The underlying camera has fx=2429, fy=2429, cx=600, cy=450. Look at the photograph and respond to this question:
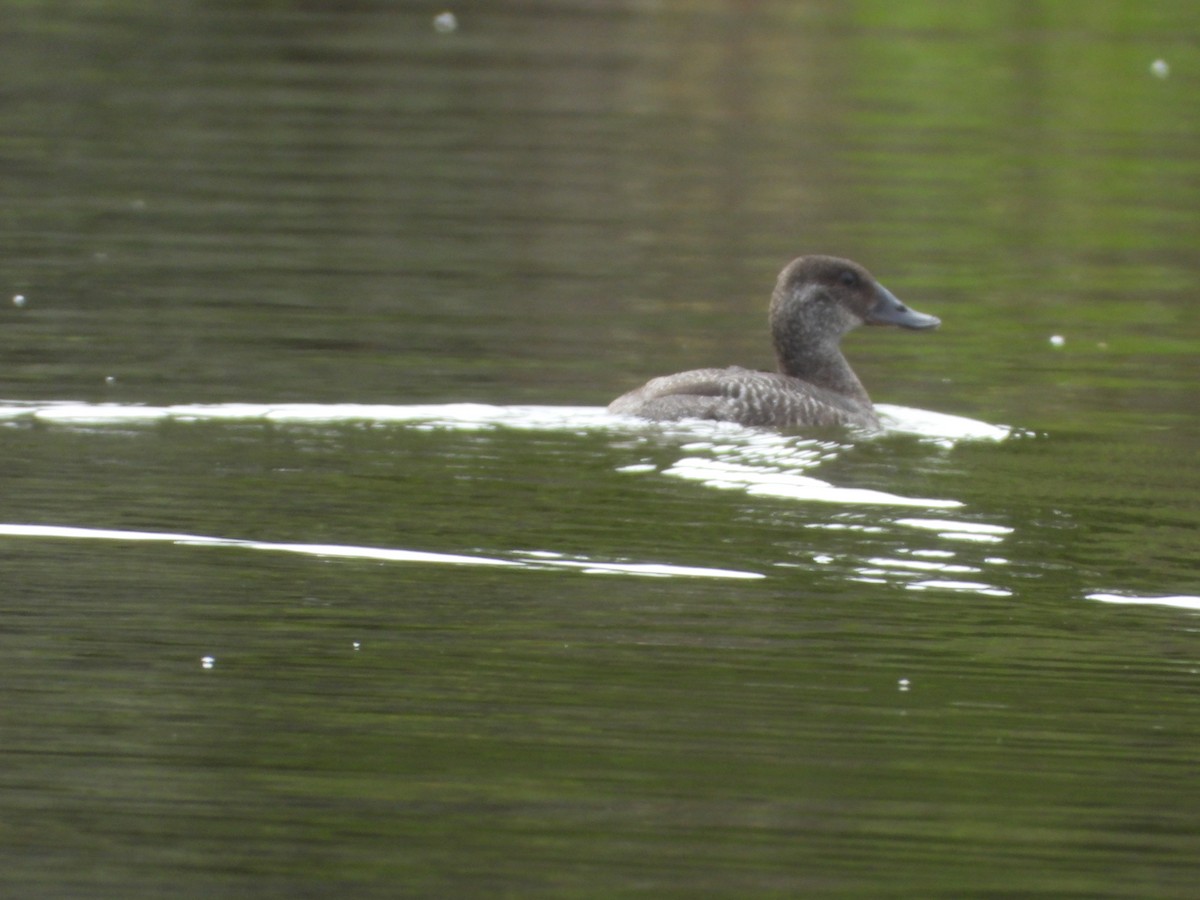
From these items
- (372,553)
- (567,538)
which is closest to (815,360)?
(567,538)

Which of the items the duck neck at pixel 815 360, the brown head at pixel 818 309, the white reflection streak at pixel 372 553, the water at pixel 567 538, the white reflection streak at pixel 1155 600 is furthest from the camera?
the brown head at pixel 818 309

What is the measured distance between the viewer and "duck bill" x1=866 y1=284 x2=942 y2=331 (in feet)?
40.7

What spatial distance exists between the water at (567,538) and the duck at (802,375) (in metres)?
0.23

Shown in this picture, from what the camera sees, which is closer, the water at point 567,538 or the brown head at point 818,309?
the water at point 567,538

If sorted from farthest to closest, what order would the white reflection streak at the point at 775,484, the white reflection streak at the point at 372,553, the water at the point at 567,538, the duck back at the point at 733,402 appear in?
the duck back at the point at 733,402 < the white reflection streak at the point at 775,484 < the white reflection streak at the point at 372,553 < the water at the point at 567,538

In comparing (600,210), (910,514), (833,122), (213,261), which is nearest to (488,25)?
(833,122)

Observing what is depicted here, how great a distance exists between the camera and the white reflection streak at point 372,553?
8.09 metres

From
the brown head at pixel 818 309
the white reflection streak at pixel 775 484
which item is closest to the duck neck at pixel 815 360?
the brown head at pixel 818 309

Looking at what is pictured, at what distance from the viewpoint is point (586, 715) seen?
21.1 feet

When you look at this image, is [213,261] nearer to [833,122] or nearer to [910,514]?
[910,514]

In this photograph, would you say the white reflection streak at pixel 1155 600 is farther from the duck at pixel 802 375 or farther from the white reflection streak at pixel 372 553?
the duck at pixel 802 375

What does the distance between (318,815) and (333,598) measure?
80.2 inches

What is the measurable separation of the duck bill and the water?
0.38 meters

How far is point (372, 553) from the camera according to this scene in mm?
8219
